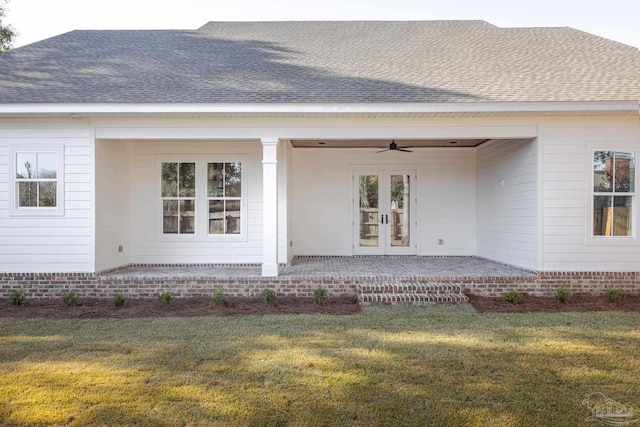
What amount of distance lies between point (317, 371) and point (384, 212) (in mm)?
7926

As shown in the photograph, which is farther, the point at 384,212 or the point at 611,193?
the point at 384,212

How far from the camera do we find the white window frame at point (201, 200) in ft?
32.4

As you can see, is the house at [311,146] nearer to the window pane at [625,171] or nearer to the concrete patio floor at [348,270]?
→ the window pane at [625,171]

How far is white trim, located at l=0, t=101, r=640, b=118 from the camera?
763cm

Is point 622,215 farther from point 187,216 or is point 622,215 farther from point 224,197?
point 187,216

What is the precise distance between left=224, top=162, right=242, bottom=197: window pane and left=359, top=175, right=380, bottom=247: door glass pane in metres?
3.34

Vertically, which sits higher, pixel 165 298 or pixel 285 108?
pixel 285 108

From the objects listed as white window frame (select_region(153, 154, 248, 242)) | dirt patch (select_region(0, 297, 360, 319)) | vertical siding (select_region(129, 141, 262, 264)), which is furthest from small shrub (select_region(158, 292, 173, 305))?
white window frame (select_region(153, 154, 248, 242))

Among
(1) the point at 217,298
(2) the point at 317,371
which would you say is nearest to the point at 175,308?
(1) the point at 217,298

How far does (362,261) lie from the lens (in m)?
10.6

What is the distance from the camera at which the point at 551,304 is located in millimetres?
7316

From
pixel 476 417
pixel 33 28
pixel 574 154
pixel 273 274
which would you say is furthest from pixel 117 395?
pixel 33 28

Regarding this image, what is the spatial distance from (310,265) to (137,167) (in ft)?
13.9

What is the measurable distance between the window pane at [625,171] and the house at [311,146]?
0.04 metres
